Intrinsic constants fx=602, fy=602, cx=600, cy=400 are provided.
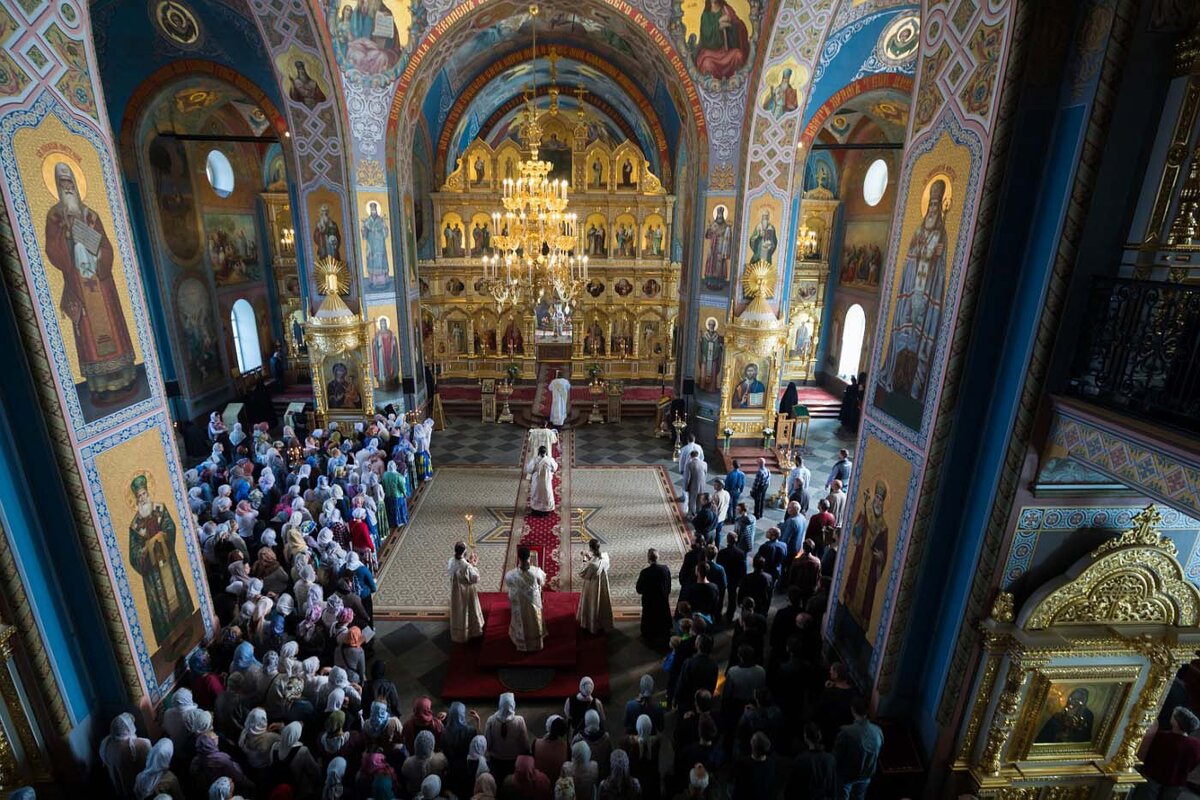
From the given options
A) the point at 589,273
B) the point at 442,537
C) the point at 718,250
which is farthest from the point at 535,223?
the point at 589,273

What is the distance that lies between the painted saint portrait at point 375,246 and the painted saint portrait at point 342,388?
6.48 ft

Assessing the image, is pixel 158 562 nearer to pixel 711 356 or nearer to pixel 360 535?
pixel 360 535

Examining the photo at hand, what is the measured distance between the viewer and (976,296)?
4.54 meters

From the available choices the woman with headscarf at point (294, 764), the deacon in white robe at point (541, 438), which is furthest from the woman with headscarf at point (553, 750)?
the deacon in white robe at point (541, 438)

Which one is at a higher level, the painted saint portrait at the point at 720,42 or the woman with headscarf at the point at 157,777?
the painted saint portrait at the point at 720,42

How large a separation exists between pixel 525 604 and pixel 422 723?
2.22 metres

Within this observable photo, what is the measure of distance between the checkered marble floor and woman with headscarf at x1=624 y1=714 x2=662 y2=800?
177 cm

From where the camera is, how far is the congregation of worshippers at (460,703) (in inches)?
191

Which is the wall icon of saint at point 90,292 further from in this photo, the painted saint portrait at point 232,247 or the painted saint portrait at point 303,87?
the painted saint portrait at point 232,247

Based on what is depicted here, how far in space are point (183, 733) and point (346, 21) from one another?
460 inches

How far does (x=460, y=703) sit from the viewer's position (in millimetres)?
5078

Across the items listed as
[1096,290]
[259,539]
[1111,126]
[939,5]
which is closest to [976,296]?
[1096,290]

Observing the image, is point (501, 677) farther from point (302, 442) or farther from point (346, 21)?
point (346, 21)

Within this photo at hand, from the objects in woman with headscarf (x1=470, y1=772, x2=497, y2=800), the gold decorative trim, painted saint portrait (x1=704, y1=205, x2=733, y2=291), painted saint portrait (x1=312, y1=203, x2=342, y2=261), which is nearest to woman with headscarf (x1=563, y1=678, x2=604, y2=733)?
woman with headscarf (x1=470, y1=772, x2=497, y2=800)
